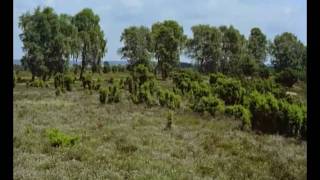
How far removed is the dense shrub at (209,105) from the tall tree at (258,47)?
163 cm

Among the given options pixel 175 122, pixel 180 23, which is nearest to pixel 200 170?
pixel 180 23

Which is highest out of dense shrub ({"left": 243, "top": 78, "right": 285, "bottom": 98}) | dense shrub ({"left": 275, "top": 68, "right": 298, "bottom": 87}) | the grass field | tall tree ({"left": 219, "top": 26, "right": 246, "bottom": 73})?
tall tree ({"left": 219, "top": 26, "right": 246, "bottom": 73})

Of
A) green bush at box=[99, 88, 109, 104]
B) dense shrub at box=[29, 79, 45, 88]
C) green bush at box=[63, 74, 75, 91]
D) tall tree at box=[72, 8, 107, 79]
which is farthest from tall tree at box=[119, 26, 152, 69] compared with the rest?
dense shrub at box=[29, 79, 45, 88]

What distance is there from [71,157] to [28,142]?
0.97 metres

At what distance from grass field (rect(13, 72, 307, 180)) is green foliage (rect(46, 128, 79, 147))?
119mm

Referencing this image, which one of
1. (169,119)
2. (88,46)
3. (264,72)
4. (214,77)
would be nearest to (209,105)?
(169,119)

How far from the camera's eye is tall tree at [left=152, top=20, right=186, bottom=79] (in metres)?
7.72

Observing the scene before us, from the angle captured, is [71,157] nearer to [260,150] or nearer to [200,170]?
[200,170]

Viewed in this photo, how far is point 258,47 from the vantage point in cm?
846

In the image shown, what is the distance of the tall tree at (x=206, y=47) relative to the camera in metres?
7.70

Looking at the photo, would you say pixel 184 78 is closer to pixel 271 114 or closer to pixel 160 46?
pixel 160 46

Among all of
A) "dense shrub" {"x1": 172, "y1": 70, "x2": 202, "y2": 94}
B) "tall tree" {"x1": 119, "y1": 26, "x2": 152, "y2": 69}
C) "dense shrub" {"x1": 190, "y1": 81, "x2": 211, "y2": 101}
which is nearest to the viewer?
"tall tree" {"x1": 119, "y1": 26, "x2": 152, "y2": 69}

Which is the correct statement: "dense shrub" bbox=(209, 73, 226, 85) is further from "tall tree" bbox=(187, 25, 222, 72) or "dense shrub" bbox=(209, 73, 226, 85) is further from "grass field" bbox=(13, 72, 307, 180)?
"grass field" bbox=(13, 72, 307, 180)

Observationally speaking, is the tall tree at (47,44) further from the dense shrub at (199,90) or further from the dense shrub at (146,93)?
the dense shrub at (199,90)
